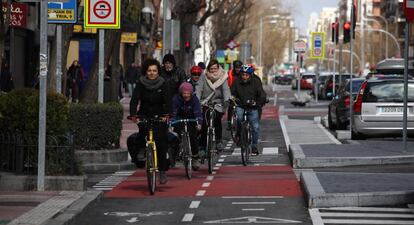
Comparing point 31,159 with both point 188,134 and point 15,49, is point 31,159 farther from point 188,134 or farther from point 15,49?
point 15,49

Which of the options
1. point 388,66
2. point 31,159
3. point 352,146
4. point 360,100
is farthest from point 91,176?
point 388,66

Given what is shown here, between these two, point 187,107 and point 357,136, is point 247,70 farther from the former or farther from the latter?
point 357,136

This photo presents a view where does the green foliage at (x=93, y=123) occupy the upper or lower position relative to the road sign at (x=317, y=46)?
lower

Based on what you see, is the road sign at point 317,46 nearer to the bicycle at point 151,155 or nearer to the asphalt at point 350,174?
the asphalt at point 350,174

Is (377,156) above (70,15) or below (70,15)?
below

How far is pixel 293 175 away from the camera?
1809 centimetres

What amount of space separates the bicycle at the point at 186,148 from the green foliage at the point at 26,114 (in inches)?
104

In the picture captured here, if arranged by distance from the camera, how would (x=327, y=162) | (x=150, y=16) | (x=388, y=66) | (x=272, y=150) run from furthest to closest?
(x=150, y=16), (x=388, y=66), (x=272, y=150), (x=327, y=162)

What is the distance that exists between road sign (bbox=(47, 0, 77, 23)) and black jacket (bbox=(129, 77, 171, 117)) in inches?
106

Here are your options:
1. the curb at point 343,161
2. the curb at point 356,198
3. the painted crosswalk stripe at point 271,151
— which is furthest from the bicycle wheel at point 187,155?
the painted crosswalk stripe at point 271,151

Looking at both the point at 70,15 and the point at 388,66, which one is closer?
the point at 70,15

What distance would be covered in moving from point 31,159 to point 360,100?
41.0 ft

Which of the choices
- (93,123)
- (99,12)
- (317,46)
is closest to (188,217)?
(93,123)

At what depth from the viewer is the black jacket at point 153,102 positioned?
52.7 feet
